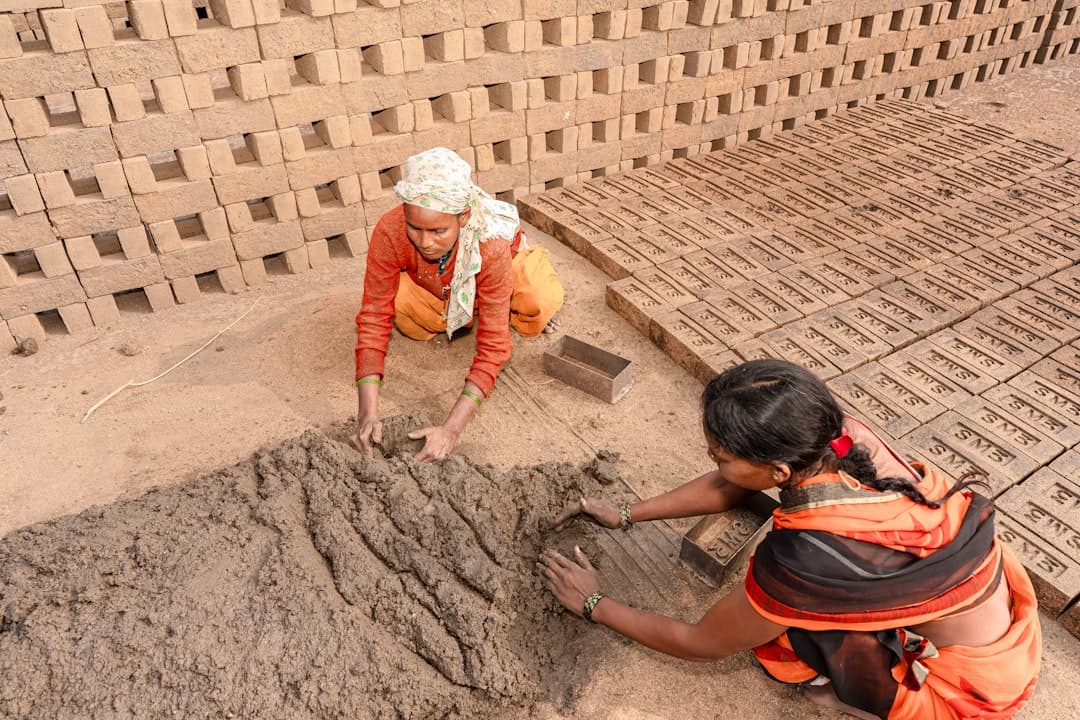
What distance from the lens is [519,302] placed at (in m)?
3.59

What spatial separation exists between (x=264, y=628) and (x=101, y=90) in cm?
257

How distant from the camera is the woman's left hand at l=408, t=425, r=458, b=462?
275 centimetres

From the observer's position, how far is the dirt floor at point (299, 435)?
7.14ft

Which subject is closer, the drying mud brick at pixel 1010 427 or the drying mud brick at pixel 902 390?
the drying mud brick at pixel 1010 427

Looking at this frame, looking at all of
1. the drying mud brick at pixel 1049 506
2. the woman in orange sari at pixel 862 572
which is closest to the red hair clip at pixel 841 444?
the woman in orange sari at pixel 862 572

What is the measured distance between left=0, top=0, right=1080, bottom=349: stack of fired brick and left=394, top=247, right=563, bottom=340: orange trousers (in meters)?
0.96

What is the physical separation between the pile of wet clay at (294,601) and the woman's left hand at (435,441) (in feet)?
0.40

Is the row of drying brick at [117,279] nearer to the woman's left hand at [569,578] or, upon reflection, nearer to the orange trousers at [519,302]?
the orange trousers at [519,302]

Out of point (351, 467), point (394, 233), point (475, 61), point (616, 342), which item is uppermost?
point (475, 61)

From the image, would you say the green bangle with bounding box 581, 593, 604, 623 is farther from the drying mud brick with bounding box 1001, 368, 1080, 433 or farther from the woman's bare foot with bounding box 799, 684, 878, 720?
the drying mud brick with bounding box 1001, 368, 1080, 433

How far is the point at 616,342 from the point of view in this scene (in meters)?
3.77

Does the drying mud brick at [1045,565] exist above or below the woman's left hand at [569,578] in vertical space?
below

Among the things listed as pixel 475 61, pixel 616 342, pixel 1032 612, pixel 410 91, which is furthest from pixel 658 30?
pixel 1032 612

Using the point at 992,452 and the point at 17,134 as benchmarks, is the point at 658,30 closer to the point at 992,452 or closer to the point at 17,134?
the point at 992,452
